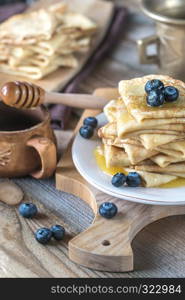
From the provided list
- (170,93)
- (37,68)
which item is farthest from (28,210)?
(37,68)

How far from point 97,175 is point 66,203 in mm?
113

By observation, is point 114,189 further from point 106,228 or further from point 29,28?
point 29,28

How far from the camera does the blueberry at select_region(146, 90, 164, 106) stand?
1500 millimetres

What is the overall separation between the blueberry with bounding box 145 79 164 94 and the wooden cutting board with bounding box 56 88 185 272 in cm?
27

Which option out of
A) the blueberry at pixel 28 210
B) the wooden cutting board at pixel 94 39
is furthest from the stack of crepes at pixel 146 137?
the wooden cutting board at pixel 94 39

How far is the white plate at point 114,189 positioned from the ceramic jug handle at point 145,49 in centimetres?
54

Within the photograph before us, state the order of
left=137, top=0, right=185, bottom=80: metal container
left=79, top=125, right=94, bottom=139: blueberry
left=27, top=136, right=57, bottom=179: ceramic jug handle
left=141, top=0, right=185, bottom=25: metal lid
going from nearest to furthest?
1. left=27, top=136, right=57, bottom=179: ceramic jug handle
2. left=79, top=125, right=94, bottom=139: blueberry
3. left=137, top=0, right=185, bottom=80: metal container
4. left=141, top=0, right=185, bottom=25: metal lid

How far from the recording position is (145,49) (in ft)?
6.95

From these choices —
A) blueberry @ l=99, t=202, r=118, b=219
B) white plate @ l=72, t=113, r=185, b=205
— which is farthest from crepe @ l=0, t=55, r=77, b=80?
blueberry @ l=99, t=202, r=118, b=219

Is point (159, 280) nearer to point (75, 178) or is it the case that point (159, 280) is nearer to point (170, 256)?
point (170, 256)

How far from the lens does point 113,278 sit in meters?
1.38

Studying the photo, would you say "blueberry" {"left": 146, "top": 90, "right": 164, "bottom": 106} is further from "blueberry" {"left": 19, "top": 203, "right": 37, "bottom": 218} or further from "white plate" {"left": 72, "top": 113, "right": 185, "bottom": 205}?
"blueberry" {"left": 19, "top": 203, "right": 37, "bottom": 218}

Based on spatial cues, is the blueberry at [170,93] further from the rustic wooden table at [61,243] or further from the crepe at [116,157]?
the rustic wooden table at [61,243]

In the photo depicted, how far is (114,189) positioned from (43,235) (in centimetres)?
20
